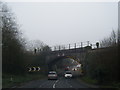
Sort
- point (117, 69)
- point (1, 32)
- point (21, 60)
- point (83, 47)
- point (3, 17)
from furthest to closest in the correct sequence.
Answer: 1. point (83, 47)
2. point (21, 60)
3. point (3, 17)
4. point (1, 32)
5. point (117, 69)

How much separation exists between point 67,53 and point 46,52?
7519mm

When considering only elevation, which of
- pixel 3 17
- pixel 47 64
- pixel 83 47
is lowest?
pixel 47 64

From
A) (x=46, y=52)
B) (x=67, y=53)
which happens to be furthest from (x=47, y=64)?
(x=67, y=53)

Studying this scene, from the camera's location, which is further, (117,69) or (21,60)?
(21,60)

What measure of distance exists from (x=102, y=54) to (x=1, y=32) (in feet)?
44.5

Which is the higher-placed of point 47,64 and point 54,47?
point 54,47

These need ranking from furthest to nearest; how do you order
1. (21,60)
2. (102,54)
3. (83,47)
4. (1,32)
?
(83,47)
(21,60)
(1,32)
(102,54)

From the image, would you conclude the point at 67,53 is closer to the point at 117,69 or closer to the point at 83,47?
the point at 83,47

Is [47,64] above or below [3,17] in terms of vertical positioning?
below

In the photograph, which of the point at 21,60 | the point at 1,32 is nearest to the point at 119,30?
the point at 1,32

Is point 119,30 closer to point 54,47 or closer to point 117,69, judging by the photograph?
point 117,69

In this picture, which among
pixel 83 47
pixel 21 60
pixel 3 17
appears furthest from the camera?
pixel 83 47

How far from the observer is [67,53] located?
49.9 meters

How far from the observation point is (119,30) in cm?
2762
